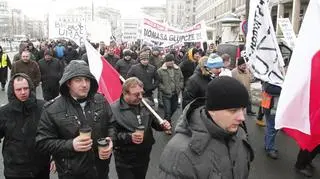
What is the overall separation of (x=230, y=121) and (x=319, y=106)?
4.92 feet

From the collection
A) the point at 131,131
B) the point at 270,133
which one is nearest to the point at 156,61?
the point at 270,133

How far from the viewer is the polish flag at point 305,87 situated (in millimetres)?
3453

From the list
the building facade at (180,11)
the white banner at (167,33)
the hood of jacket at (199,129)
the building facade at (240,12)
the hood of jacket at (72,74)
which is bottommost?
the hood of jacket at (199,129)

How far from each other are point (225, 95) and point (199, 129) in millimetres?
236

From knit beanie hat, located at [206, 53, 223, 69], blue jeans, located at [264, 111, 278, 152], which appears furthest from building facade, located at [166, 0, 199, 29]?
knit beanie hat, located at [206, 53, 223, 69]

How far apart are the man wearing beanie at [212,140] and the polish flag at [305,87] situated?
1356 millimetres

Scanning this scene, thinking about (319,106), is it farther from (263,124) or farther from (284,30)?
(284,30)

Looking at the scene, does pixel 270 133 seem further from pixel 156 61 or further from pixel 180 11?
pixel 180 11

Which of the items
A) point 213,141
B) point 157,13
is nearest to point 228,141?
point 213,141

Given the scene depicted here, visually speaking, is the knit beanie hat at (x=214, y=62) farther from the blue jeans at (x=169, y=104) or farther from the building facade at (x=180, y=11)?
the building facade at (x=180, y=11)

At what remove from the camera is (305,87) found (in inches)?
137

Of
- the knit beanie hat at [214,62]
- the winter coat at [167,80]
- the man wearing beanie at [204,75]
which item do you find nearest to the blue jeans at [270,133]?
the man wearing beanie at [204,75]

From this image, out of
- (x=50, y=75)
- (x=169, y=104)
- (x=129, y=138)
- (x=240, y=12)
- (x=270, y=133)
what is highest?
(x=240, y=12)

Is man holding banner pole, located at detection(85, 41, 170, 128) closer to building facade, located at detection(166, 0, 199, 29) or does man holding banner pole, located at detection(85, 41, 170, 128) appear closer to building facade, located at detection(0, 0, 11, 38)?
building facade, located at detection(0, 0, 11, 38)
